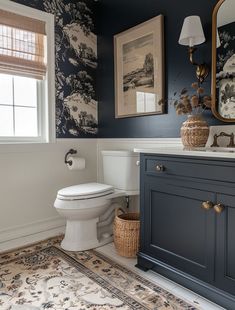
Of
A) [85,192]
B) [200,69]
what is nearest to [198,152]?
[200,69]

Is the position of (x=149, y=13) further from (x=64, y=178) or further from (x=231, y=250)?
(x=231, y=250)

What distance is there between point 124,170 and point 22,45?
4.60 ft

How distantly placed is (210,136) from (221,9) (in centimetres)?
85

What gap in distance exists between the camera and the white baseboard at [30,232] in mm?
2237

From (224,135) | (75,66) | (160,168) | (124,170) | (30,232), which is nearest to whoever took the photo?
(160,168)

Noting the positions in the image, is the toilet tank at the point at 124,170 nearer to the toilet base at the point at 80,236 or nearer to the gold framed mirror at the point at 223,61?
the toilet base at the point at 80,236

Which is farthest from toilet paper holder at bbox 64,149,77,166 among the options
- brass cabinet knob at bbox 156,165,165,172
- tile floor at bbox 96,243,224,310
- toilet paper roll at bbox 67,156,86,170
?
brass cabinet knob at bbox 156,165,165,172

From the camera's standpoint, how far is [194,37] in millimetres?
1786

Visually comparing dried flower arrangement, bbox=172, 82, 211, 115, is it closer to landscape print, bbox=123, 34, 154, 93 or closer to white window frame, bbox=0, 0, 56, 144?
landscape print, bbox=123, 34, 154, 93

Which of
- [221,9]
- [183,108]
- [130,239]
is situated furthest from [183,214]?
[221,9]

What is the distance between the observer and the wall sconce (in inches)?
68.4

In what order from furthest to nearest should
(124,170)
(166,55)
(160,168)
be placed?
(124,170)
(166,55)
(160,168)

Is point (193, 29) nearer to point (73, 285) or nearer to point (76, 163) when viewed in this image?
point (76, 163)

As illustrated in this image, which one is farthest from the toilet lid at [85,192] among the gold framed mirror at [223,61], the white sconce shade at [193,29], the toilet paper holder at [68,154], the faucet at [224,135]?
the white sconce shade at [193,29]
